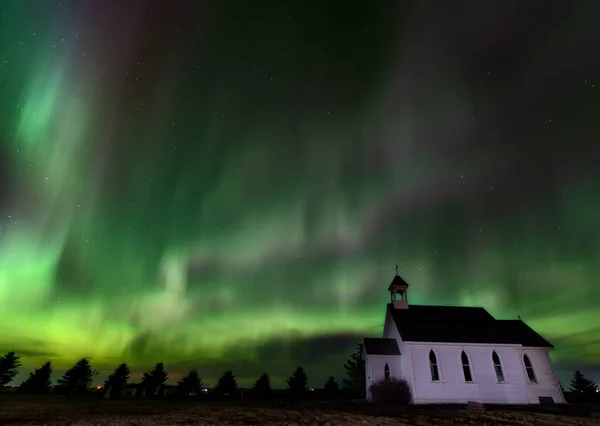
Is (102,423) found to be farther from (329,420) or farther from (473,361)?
(473,361)

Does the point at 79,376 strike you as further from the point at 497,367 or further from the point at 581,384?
the point at 581,384

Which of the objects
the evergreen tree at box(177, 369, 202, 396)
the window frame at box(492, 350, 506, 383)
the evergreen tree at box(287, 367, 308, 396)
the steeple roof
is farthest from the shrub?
the evergreen tree at box(177, 369, 202, 396)

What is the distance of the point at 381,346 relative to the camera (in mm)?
36906

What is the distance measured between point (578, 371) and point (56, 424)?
3413 inches

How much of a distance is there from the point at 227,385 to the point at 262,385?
27.8 feet

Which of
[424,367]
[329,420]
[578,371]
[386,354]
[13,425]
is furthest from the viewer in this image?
[578,371]

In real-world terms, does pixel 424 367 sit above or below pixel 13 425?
above

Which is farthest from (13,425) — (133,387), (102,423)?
(133,387)

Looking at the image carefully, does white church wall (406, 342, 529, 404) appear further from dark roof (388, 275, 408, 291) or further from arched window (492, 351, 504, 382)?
dark roof (388, 275, 408, 291)

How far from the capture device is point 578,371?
66.9 meters

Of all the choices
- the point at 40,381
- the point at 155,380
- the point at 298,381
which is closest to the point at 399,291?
the point at 298,381

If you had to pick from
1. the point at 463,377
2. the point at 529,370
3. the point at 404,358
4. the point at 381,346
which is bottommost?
the point at 463,377

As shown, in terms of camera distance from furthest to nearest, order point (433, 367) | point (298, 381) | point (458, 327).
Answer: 1. point (298, 381)
2. point (458, 327)
3. point (433, 367)

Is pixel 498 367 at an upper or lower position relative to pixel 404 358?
lower
